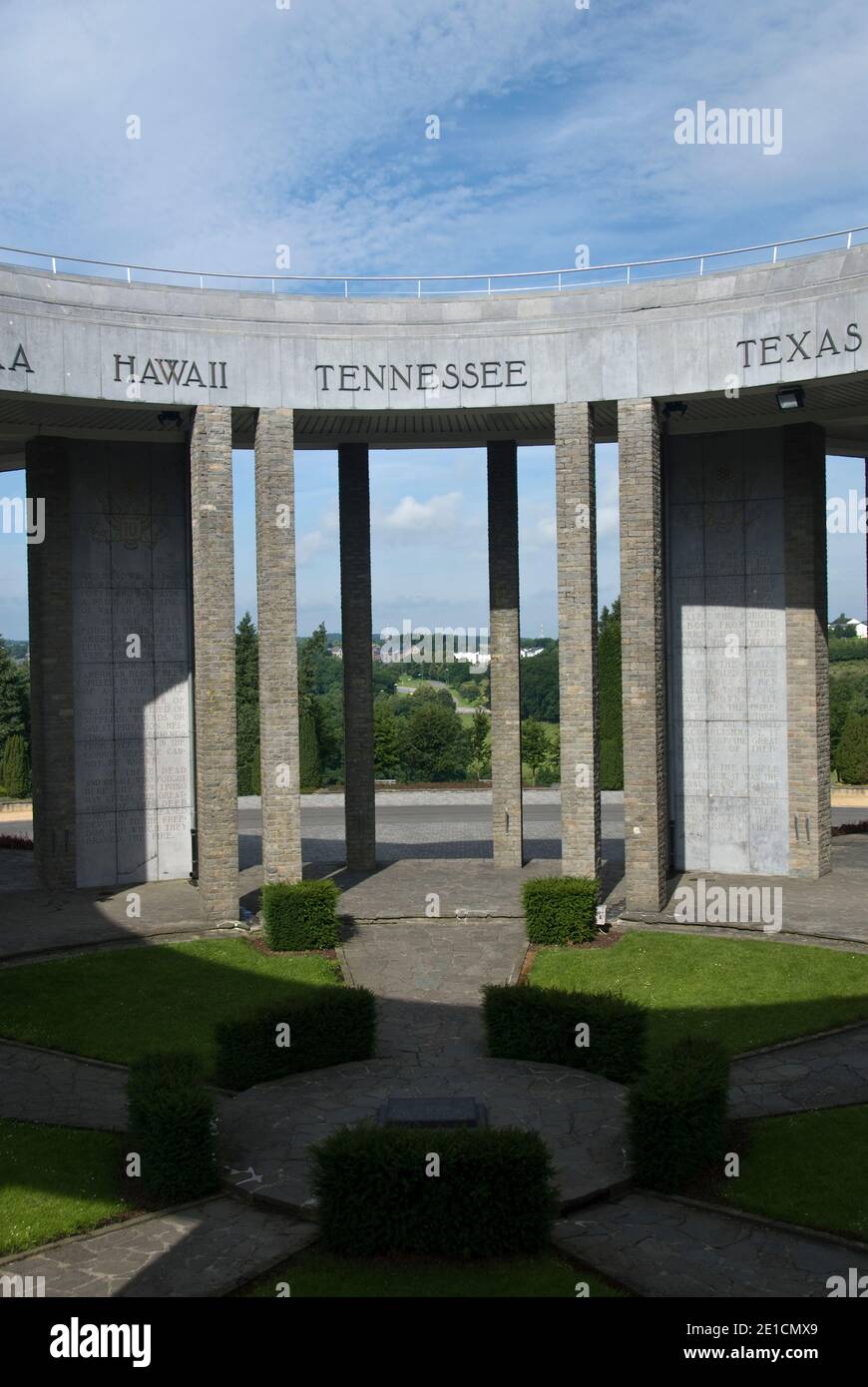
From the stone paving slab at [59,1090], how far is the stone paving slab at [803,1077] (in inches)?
267

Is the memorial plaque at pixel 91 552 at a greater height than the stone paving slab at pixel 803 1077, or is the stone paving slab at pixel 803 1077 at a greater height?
the memorial plaque at pixel 91 552

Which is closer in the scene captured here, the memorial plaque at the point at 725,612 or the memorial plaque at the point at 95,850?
the memorial plaque at the point at 95,850

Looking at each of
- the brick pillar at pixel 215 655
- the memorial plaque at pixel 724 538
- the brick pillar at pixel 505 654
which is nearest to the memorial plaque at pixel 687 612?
the memorial plaque at pixel 724 538

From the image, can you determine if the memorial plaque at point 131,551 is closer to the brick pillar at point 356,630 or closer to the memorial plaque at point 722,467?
the brick pillar at point 356,630

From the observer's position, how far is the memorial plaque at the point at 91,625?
24.7 m

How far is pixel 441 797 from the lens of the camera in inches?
1674

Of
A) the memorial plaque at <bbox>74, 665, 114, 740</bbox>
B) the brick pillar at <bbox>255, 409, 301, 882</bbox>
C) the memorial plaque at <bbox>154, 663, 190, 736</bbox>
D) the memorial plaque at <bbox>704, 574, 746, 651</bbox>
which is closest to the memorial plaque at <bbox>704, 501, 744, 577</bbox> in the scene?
the memorial plaque at <bbox>704, 574, 746, 651</bbox>

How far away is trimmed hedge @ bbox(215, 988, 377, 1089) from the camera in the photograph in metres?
13.6

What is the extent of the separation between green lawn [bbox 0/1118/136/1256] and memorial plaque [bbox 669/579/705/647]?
1644cm

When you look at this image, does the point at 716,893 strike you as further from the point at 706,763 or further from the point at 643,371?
the point at 643,371

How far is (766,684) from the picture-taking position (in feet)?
80.4

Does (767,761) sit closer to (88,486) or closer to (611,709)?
(88,486)

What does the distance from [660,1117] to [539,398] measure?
14.0 m
